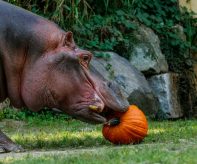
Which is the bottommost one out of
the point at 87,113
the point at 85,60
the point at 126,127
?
the point at 126,127

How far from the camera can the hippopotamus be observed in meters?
5.73

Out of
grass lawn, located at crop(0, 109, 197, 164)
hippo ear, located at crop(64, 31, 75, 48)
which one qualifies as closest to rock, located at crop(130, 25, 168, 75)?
grass lawn, located at crop(0, 109, 197, 164)

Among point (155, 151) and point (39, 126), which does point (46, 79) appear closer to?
point (155, 151)

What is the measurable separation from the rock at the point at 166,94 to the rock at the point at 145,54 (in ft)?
0.54

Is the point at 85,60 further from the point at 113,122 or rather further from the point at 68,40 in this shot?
the point at 113,122

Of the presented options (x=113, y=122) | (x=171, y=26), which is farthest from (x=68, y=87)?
(x=171, y=26)

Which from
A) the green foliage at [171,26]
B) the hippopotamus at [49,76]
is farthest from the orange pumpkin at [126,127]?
the green foliage at [171,26]

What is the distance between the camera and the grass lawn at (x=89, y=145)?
4617 millimetres

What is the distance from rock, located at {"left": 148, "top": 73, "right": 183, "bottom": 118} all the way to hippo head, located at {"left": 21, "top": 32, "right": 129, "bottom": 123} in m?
5.06

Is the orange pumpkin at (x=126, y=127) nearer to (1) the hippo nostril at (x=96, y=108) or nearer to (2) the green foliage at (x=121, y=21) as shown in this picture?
(1) the hippo nostril at (x=96, y=108)

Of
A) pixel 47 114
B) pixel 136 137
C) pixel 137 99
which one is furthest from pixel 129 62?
pixel 136 137

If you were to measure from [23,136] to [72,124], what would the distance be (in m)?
2.01

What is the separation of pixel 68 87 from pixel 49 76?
19 cm

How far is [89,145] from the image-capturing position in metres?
6.15
